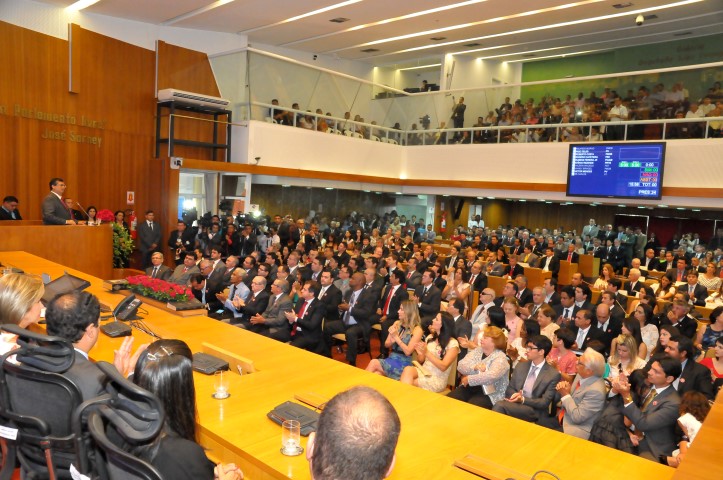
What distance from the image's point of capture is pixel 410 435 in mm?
2873

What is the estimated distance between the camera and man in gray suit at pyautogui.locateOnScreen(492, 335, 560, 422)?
4.53 m

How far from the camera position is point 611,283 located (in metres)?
8.86

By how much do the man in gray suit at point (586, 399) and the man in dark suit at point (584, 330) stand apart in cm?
249

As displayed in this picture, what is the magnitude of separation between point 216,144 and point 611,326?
33.2 ft

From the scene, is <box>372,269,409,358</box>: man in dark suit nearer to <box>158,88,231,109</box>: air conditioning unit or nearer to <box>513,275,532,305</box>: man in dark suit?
<box>513,275,532,305</box>: man in dark suit

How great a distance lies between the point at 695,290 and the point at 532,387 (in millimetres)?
5852

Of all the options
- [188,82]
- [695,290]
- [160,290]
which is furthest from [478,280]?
[188,82]

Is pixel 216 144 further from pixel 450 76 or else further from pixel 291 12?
pixel 450 76

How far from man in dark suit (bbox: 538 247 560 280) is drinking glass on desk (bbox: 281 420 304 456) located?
392 inches

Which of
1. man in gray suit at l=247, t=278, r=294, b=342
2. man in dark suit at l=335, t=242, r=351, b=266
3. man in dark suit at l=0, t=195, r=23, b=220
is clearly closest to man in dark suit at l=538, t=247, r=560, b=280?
man in dark suit at l=335, t=242, r=351, b=266

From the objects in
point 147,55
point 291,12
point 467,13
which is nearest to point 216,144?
point 147,55

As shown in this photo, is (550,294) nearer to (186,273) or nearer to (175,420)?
(186,273)

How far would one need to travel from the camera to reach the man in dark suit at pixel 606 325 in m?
6.78

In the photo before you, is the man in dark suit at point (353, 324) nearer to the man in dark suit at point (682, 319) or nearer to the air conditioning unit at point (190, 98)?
the man in dark suit at point (682, 319)
